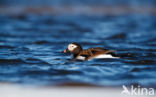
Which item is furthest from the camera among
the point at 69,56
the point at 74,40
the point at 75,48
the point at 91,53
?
the point at 74,40

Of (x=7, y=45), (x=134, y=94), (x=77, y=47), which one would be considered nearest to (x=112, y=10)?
(x=7, y=45)

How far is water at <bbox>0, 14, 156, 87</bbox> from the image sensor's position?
8.89 metres

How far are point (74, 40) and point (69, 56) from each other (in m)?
3.76

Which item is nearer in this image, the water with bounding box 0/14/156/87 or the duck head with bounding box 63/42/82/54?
the water with bounding box 0/14/156/87

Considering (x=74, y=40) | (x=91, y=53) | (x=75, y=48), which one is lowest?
(x=91, y=53)

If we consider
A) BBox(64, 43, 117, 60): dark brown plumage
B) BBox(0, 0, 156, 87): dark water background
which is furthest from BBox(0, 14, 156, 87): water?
BBox(64, 43, 117, 60): dark brown plumage

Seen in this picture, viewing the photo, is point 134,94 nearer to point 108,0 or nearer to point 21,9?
point 21,9

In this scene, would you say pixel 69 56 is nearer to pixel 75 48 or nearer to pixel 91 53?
pixel 75 48

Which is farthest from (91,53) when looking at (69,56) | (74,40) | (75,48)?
(74,40)

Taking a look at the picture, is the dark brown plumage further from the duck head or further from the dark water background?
→ the dark water background

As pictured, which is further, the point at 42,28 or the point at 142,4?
the point at 142,4

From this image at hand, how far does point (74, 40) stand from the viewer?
15125mm

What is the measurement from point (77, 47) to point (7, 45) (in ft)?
12.2

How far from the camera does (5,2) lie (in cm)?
2736
